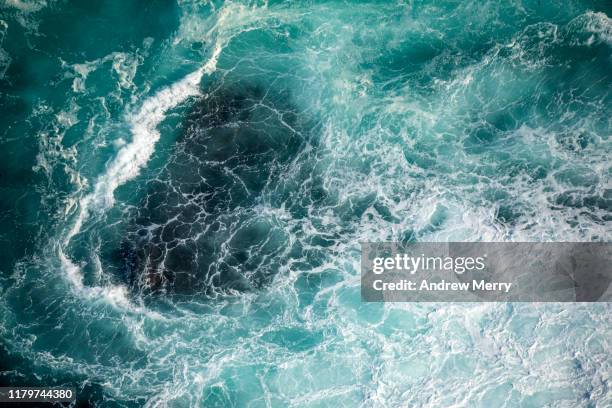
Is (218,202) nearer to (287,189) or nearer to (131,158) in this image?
(287,189)

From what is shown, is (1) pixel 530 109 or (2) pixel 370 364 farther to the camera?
(1) pixel 530 109

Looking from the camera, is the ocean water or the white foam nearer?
the ocean water

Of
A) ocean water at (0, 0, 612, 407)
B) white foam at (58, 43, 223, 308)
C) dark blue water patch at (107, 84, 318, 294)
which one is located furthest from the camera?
dark blue water patch at (107, 84, 318, 294)

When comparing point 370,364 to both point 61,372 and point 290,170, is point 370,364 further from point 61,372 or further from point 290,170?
point 61,372

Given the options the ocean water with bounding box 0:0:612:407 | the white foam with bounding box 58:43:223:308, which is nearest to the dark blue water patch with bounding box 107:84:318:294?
the ocean water with bounding box 0:0:612:407

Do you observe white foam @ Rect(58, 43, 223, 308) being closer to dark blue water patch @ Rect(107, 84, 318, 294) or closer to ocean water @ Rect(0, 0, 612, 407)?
ocean water @ Rect(0, 0, 612, 407)

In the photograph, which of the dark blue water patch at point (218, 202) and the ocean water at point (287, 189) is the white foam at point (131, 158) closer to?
the ocean water at point (287, 189)

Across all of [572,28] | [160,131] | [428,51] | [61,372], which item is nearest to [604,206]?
[572,28]

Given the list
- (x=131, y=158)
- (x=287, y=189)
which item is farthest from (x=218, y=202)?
(x=131, y=158)
